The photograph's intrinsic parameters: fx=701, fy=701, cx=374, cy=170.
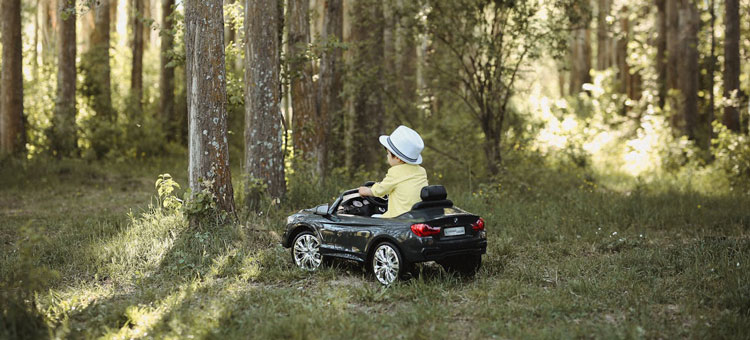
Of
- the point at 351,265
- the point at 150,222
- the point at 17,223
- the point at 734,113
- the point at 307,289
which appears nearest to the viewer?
the point at 307,289

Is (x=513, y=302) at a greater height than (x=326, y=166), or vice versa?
(x=326, y=166)

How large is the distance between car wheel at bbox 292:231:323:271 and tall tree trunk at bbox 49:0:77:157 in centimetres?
1368

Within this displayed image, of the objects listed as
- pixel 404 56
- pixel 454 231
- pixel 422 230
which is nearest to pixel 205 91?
pixel 422 230

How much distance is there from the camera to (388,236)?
7.71m

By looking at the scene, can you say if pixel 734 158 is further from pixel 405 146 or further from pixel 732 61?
pixel 405 146

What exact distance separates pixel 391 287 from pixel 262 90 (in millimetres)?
5851

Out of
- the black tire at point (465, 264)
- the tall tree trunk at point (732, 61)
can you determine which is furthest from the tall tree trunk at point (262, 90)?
the tall tree trunk at point (732, 61)

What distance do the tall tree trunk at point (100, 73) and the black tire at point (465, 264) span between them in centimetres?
1777

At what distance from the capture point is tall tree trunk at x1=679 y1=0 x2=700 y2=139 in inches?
863

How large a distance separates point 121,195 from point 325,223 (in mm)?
9530

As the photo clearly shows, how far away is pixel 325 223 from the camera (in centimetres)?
851

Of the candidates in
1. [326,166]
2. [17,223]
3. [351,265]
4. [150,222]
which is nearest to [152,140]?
[326,166]

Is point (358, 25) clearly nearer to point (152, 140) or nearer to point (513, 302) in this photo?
point (152, 140)

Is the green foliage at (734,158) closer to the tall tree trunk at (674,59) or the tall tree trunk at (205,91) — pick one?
the tall tree trunk at (674,59)
